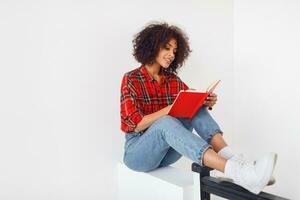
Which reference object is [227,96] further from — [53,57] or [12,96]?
[12,96]

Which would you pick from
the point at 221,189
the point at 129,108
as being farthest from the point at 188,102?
the point at 221,189

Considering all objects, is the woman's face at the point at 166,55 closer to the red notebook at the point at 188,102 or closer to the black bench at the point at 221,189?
the red notebook at the point at 188,102

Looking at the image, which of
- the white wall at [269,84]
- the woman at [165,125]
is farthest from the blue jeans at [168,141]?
the white wall at [269,84]

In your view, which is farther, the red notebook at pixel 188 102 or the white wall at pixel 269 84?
the white wall at pixel 269 84

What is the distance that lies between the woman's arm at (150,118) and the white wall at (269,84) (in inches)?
43.7

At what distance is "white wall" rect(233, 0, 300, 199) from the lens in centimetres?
229

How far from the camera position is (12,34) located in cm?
173

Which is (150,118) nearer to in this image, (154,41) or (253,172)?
(154,41)

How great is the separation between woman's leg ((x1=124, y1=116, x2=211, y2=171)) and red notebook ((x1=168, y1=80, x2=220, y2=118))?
8 centimetres

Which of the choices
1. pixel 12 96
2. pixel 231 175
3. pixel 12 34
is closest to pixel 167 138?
pixel 231 175

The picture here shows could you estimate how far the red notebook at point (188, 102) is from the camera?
1.48 m

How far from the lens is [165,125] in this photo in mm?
1463

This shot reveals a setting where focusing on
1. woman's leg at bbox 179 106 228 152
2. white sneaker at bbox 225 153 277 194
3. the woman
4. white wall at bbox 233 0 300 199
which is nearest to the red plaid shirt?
the woman

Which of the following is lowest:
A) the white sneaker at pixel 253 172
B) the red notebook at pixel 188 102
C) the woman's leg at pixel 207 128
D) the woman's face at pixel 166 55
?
the white sneaker at pixel 253 172
